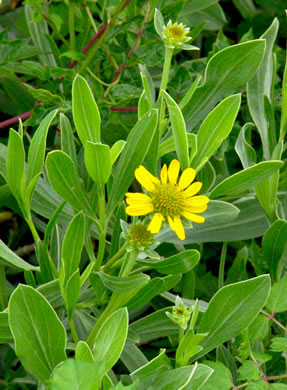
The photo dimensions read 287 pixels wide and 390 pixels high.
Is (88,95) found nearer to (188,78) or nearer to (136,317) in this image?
(188,78)

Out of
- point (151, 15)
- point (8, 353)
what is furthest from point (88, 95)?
point (8, 353)

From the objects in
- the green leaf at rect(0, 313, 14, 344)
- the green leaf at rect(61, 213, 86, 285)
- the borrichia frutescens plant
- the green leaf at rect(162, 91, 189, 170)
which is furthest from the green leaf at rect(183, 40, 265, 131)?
the green leaf at rect(0, 313, 14, 344)

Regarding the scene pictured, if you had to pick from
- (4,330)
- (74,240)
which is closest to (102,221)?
(74,240)

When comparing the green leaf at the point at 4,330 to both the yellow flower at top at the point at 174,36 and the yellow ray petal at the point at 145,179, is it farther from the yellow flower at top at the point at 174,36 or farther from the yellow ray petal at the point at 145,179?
the yellow flower at top at the point at 174,36

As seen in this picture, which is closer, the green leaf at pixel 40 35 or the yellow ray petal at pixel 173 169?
the yellow ray petal at pixel 173 169

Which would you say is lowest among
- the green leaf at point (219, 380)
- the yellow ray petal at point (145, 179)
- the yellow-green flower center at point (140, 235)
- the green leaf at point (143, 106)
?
the green leaf at point (219, 380)

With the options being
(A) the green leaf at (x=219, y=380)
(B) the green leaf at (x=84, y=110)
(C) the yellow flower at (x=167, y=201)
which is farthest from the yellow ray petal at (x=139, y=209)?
(A) the green leaf at (x=219, y=380)

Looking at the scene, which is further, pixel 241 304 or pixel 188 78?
pixel 188 78
